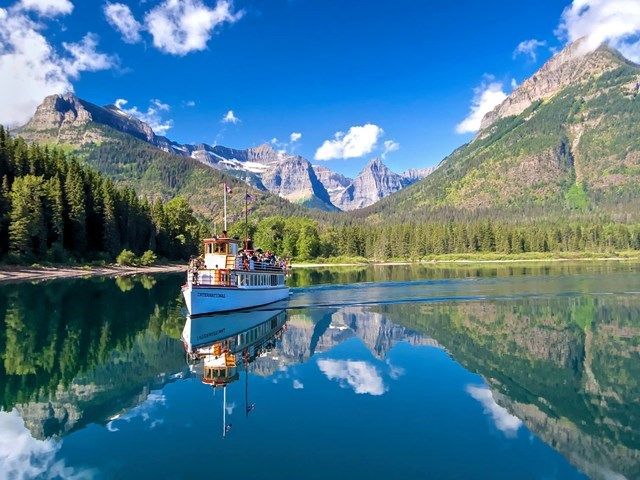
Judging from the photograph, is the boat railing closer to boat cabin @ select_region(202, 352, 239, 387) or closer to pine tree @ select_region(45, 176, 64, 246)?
boat cabin @ select_region(202, 352, 239, 387)

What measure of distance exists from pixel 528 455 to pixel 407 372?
11261 millimetres

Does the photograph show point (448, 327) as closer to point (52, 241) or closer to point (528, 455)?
point (528, 455)

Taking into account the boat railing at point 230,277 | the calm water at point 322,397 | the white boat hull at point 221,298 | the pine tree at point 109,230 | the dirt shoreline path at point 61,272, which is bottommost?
the calm water at point 322,397

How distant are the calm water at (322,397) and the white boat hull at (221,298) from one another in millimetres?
1554

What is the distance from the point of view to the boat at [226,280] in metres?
48.1

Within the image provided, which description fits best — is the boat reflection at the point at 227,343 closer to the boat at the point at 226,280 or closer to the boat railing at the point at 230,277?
the boat at the point at 226,280

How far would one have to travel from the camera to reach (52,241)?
11244 cm

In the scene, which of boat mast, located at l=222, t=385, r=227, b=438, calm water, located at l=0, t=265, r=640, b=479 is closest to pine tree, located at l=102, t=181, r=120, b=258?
calm water, located at l=0, t=265, r=640, b=479

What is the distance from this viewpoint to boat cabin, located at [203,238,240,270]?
173 feet

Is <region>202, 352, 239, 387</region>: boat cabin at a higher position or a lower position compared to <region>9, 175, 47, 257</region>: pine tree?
lower

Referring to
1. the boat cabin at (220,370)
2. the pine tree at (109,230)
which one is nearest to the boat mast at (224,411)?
the boat cabin at (220,370)

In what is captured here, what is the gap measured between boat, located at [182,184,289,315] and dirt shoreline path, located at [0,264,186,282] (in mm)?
51107

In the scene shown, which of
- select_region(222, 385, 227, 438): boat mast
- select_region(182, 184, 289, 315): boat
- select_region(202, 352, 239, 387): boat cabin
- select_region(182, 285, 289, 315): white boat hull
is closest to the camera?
select_region(222, 385, 227, 438): boat mast

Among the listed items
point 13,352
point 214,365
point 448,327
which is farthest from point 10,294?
point 448,327
